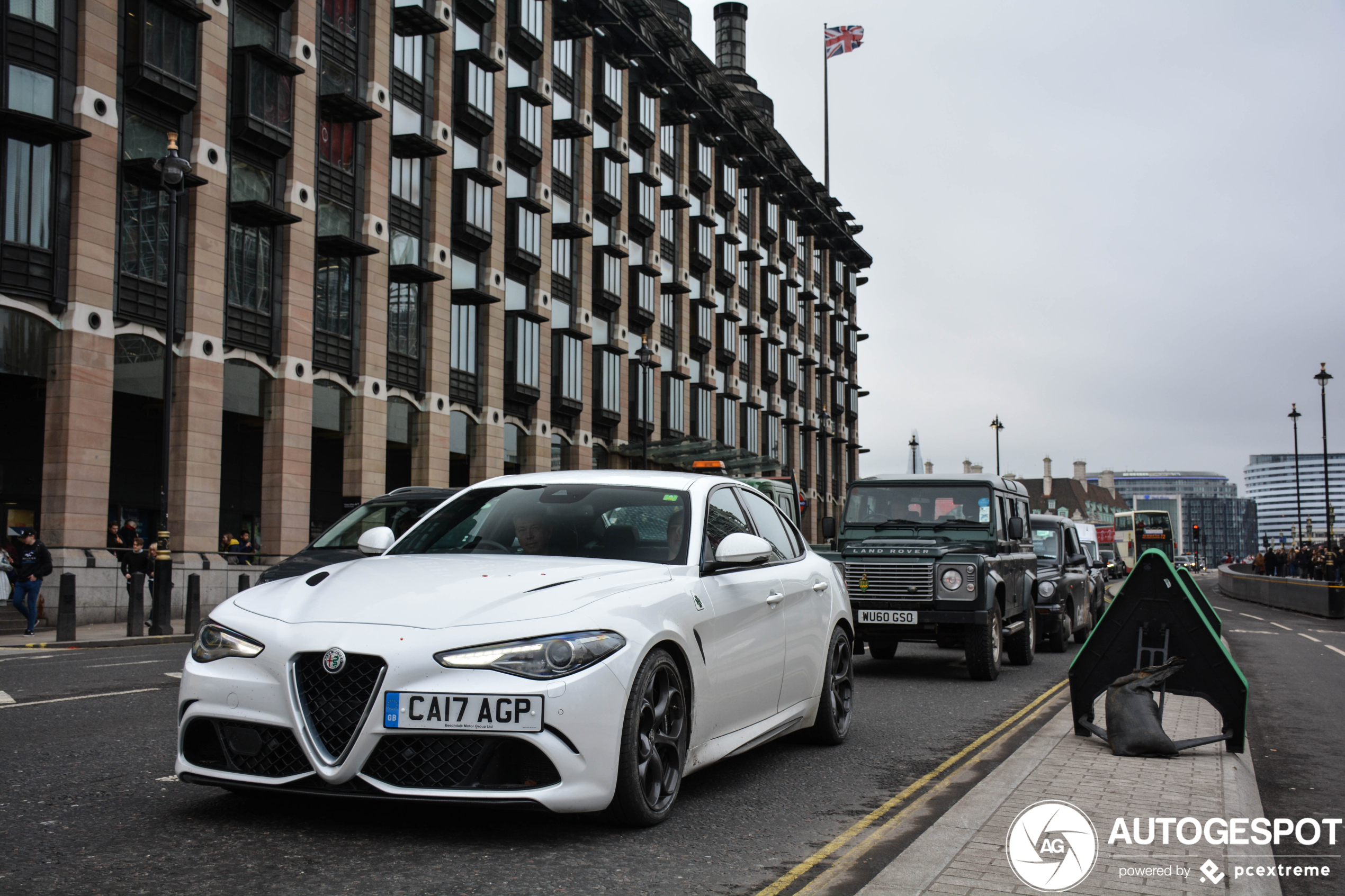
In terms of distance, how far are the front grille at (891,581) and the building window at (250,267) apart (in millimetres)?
21722

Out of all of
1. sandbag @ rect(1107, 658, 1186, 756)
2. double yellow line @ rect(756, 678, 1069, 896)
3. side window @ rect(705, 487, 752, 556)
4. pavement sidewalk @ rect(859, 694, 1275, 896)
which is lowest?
double yellow line @ rect(756, 678, 1069, 896)

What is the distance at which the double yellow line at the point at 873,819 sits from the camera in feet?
15.0

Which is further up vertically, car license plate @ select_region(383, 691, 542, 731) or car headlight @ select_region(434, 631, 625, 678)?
car headlight @ select_region(434, 631, 625, 678)

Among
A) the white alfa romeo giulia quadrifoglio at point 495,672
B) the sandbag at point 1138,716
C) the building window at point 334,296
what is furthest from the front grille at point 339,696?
the building window at point 334,296

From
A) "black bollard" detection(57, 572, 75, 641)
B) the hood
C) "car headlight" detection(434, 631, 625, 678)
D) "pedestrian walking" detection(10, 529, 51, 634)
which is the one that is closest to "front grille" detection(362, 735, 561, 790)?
"car headlight" detection(434, 631, 625, 678)

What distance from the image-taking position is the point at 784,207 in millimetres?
72125

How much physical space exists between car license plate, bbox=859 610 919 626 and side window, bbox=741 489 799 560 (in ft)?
16.0

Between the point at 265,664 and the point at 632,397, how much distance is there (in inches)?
1826

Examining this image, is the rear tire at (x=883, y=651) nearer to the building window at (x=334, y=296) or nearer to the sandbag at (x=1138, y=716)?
the sandbag at (x=1138, y=716)

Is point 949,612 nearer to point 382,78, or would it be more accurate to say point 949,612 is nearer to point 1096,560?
point 1096,560

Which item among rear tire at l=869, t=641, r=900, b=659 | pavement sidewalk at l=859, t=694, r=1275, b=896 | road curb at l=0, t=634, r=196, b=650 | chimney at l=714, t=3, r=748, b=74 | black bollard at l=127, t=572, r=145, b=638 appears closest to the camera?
pavement sidewalk at l=859, t=694, r=1275, b=896

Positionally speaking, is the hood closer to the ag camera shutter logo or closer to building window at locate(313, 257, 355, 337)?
the ag camera shutter logo

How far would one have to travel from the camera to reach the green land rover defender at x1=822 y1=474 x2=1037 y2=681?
Answer: 12188 mm

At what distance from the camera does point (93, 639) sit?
18.5 metres
